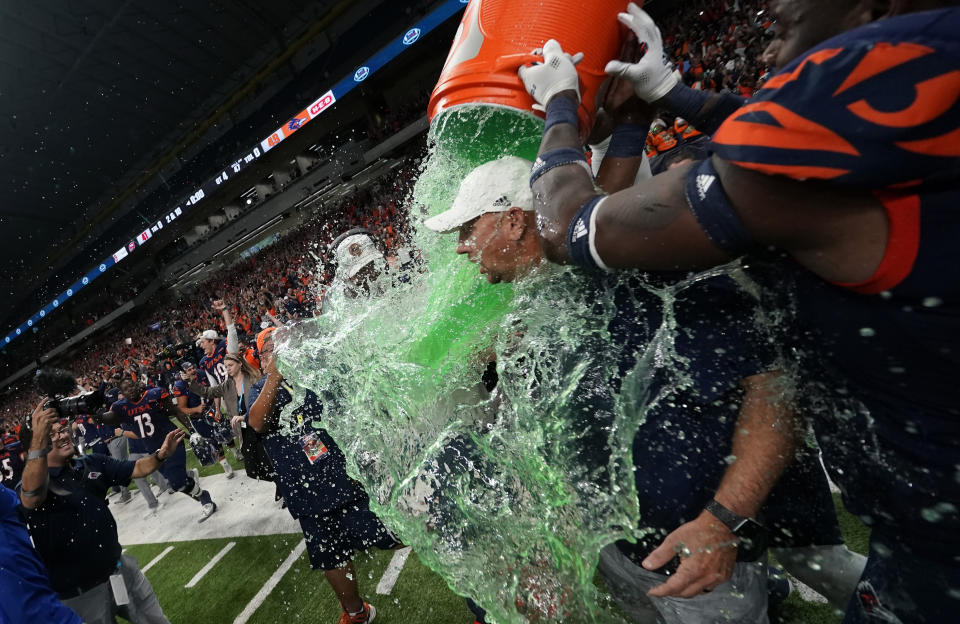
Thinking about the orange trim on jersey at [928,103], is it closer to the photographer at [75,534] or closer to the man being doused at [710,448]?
the man being doused at [710,448]

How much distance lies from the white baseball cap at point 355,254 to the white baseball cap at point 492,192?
1984mm

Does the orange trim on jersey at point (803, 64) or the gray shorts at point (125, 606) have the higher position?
the orange trim on jersey at point (803, 64)

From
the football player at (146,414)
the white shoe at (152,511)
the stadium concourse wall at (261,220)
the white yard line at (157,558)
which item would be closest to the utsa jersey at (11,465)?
the football player at (146,414)

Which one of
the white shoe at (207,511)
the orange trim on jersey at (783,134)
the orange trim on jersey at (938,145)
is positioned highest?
the orange trim on jersey at (783,134)

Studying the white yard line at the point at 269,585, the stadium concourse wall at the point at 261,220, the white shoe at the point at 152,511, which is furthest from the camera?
the stadium concourse wall at the point at 261,220

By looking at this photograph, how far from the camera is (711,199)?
0.86 metres

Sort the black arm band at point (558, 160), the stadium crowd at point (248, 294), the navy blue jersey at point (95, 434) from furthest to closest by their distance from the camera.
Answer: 1. the stadium crowd at point (248, 294)
2. the navy blue jersey at point (95, 434)
3. the black arm band at point (558, 160)

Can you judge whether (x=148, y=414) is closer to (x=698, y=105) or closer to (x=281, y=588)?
(x=281, y=588)

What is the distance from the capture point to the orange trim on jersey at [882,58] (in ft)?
2.14

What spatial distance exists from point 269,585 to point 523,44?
5186 millimetres

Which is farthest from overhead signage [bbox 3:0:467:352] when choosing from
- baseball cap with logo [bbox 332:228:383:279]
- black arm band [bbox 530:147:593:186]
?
black arm band [bbox 530:147:593:186]

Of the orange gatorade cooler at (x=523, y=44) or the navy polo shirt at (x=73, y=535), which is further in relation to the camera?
the navy polo shirt at (x=73, y=535)

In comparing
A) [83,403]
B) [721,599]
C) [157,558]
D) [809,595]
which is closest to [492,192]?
[721,599]

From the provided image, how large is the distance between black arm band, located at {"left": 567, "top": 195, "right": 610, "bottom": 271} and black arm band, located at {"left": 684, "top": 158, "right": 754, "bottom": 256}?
0.70 feet
